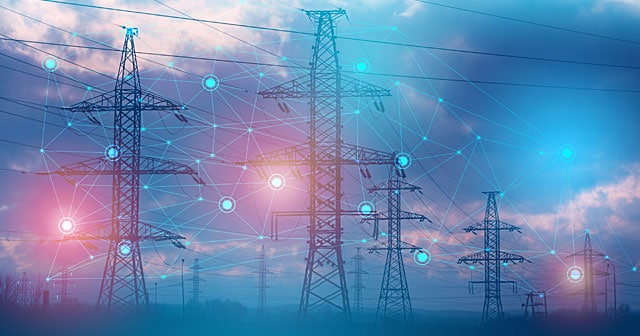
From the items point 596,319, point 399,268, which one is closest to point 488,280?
point 399,268

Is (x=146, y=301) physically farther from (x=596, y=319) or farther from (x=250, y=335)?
(x=596, y=319)

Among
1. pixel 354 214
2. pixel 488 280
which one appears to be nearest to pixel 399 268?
pixel 488 280

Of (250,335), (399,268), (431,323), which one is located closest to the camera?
(250,335)

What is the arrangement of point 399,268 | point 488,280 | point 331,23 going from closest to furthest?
point 331,23
point 399,268
point 488,280

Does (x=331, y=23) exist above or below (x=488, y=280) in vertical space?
above

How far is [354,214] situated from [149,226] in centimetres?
969

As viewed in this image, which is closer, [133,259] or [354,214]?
[354,214]

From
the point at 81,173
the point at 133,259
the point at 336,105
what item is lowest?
the point at 133,259

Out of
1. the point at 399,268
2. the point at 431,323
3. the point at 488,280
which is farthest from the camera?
the point at 488,280

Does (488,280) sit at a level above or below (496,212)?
below

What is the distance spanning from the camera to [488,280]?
61.1 meters

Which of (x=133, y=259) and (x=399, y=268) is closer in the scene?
(x=133, y=259)

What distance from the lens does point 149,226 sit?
3962 centimetres

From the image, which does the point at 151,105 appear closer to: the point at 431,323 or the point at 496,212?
the point at 431,323
